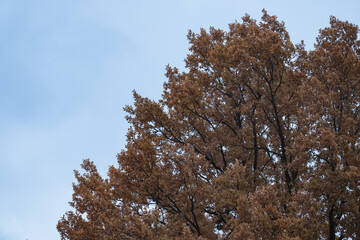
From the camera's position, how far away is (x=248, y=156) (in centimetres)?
1509

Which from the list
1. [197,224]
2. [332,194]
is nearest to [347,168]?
[332,194]

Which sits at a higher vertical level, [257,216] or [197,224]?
[197,224]

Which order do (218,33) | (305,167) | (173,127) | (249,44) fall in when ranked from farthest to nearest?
(218,33), (173,127), (249,44), (305,167)

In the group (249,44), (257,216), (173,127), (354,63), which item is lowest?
(257,216)

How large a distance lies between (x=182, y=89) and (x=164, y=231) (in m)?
5.39

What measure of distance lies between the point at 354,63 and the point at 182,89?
618cm

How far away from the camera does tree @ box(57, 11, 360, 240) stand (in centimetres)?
1045

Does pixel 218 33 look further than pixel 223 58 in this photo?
Yes

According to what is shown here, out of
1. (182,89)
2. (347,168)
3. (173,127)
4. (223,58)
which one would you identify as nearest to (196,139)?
(173,127)

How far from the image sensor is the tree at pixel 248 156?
411 inches

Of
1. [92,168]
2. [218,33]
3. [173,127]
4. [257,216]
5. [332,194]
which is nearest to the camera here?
[257,216]

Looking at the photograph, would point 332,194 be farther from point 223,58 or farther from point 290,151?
point 223,58

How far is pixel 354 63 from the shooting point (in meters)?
12.6

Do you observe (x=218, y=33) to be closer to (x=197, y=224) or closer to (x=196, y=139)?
(x=196, y=139)
